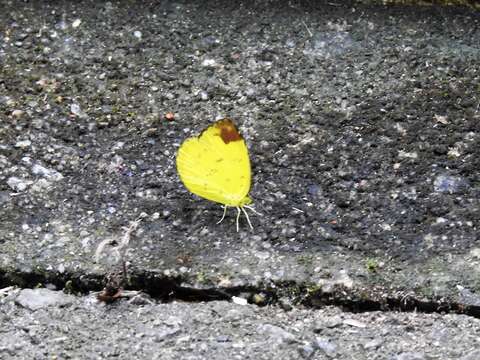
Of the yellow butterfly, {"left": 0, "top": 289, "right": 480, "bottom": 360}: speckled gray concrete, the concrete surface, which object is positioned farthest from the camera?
the yellow butterfly

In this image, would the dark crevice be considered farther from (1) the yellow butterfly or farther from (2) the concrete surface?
(1) the yellow butterfly

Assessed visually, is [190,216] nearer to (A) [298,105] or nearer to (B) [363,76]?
(A) [298,105]

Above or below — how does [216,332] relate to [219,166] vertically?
below

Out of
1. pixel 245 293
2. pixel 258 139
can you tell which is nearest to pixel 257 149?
pixel 258 139

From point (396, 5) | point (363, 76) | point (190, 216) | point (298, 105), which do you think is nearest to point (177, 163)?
point (190, 216)

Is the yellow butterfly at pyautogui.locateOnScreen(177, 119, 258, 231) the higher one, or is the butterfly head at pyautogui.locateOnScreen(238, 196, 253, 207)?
the yellow butterfly at pyautogui.locateOnScreen(177, 119, 258, 231)

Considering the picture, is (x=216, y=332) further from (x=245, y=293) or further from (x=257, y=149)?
(x=257, y=149)

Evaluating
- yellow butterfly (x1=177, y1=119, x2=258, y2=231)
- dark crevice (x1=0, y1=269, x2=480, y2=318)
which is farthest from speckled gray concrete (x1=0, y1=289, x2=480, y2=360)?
yellow butterfly (x1=177, y1=119, x2=258, y2=231)
